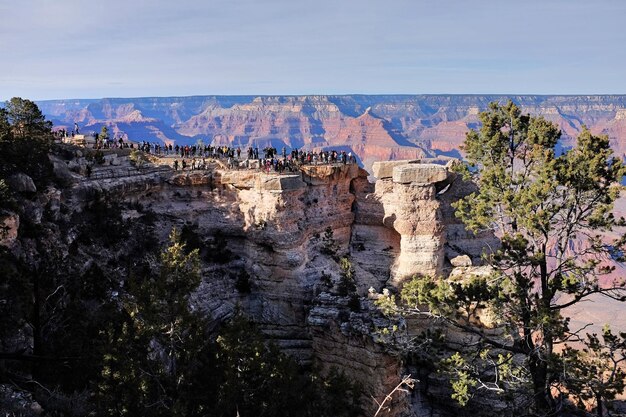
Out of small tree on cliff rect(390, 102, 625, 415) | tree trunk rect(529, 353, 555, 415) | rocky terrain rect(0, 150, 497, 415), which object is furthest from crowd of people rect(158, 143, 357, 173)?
tree trunk rect(529, 353, 555, 415)

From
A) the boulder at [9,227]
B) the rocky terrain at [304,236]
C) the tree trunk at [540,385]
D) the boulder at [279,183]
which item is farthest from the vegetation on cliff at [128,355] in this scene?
the boulder at [279,183]

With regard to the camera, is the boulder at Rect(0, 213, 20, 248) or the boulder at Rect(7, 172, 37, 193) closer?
the boulder at Rect(0, 213, 20, 248)

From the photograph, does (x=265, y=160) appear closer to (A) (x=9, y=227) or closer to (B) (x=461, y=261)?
(B) (x=461, y=261)

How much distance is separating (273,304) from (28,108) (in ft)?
78.0

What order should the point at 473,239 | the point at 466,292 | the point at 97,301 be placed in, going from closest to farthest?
1. the point at 466,292
2. the point at 97,301
3. the point at 473,239

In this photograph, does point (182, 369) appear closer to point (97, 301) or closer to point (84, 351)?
point (84, 351)

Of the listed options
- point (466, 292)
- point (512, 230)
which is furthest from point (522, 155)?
point (466, 292)

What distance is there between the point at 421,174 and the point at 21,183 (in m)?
22.9

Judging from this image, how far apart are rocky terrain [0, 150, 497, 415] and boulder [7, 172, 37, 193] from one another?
105 inches

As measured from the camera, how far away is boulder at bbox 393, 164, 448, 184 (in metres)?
33.2

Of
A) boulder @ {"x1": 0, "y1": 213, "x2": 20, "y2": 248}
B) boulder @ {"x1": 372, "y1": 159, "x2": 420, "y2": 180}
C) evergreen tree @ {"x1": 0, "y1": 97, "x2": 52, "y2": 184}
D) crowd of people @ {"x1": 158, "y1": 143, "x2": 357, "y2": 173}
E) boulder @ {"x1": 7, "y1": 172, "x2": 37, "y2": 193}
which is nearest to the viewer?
boulder @ {"x1": 0, "y1": 213, "x2": 20, "y2": 248}

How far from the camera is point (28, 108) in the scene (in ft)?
123

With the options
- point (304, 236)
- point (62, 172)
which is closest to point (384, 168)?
point (304, 236)

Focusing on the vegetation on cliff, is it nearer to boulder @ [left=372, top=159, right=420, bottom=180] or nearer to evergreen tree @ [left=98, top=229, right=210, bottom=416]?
evergreen tree @ [left=98, top=229, right=210, bottom=416]
